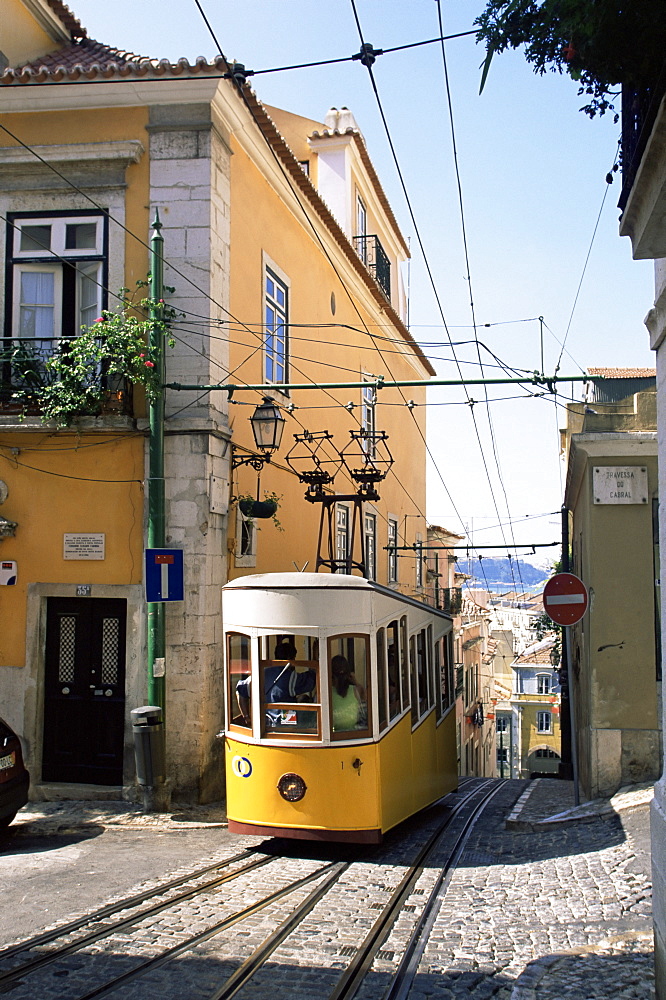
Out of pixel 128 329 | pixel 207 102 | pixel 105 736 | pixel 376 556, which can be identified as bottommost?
pixel 105 736

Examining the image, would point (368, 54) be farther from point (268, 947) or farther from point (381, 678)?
point (268, 947)

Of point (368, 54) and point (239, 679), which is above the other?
point (368, 54)

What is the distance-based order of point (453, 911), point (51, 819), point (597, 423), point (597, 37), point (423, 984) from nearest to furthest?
1. point (597, 37)
2. point (423, 984)
3. point (453, 911)
4. point (51, 819)
5. point (597, 423)

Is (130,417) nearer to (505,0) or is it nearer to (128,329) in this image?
(128,329)

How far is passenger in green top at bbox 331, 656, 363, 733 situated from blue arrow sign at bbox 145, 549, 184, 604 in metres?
2.85

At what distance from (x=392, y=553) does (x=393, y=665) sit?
15.4m

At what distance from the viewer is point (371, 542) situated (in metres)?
21.8

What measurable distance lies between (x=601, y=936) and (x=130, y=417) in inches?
304

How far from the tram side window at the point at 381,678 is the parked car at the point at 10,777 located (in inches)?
141

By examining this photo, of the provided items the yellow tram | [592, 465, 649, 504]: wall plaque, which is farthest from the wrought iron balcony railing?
[592, 465, 649, 504]: wall plaque

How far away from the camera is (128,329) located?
1055cm

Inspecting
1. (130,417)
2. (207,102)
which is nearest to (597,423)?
(130,417)

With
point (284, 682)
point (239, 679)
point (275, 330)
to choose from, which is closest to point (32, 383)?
point (275, 330)

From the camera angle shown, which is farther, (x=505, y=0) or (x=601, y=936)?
(x=601, y=936)
